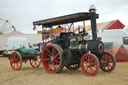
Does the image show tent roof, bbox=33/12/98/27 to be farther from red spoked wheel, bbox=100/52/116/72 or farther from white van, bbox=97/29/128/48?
white van, bbox=97/29/128/48

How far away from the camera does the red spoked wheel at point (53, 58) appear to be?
20.8 ft

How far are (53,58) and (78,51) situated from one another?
101 cm

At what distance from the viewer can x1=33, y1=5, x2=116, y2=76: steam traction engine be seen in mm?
5875

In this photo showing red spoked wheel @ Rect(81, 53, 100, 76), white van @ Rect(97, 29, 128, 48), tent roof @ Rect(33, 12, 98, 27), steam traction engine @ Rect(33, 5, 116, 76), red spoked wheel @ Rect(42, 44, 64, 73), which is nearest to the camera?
red spoked wheel @ Rect(81, 53, 100, 76)

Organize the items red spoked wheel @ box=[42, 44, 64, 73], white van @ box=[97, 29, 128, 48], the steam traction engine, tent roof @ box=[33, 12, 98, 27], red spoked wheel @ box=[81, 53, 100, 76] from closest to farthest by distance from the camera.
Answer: red spoked wheel @ box=[81, 53, 100, 76]
the steam traction engine
tent roof @ box=[33, 12, 98, 27]
red spoked wheel @ box=[42, 44, 64, 73]
white van @ box=[97, 29, 128, 48]

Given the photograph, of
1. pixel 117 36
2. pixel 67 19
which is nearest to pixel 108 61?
pixel 67 19

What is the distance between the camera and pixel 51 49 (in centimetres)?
704

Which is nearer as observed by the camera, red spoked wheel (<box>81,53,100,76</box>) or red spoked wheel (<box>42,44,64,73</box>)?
red spoked wheel (<box>81,53,100,76</box>)

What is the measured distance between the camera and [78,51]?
6.36 meters

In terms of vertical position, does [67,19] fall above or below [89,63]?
above

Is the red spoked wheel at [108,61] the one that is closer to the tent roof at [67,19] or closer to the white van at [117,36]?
the tent roof at [67,19]

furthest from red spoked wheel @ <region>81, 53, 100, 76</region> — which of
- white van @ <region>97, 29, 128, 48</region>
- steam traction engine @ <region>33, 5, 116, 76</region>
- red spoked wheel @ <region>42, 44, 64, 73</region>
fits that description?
white van @ <region>97, 29, 128, 48</region>

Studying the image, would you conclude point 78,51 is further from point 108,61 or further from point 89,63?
point 108,61

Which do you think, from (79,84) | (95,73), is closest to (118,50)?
(95,73)
